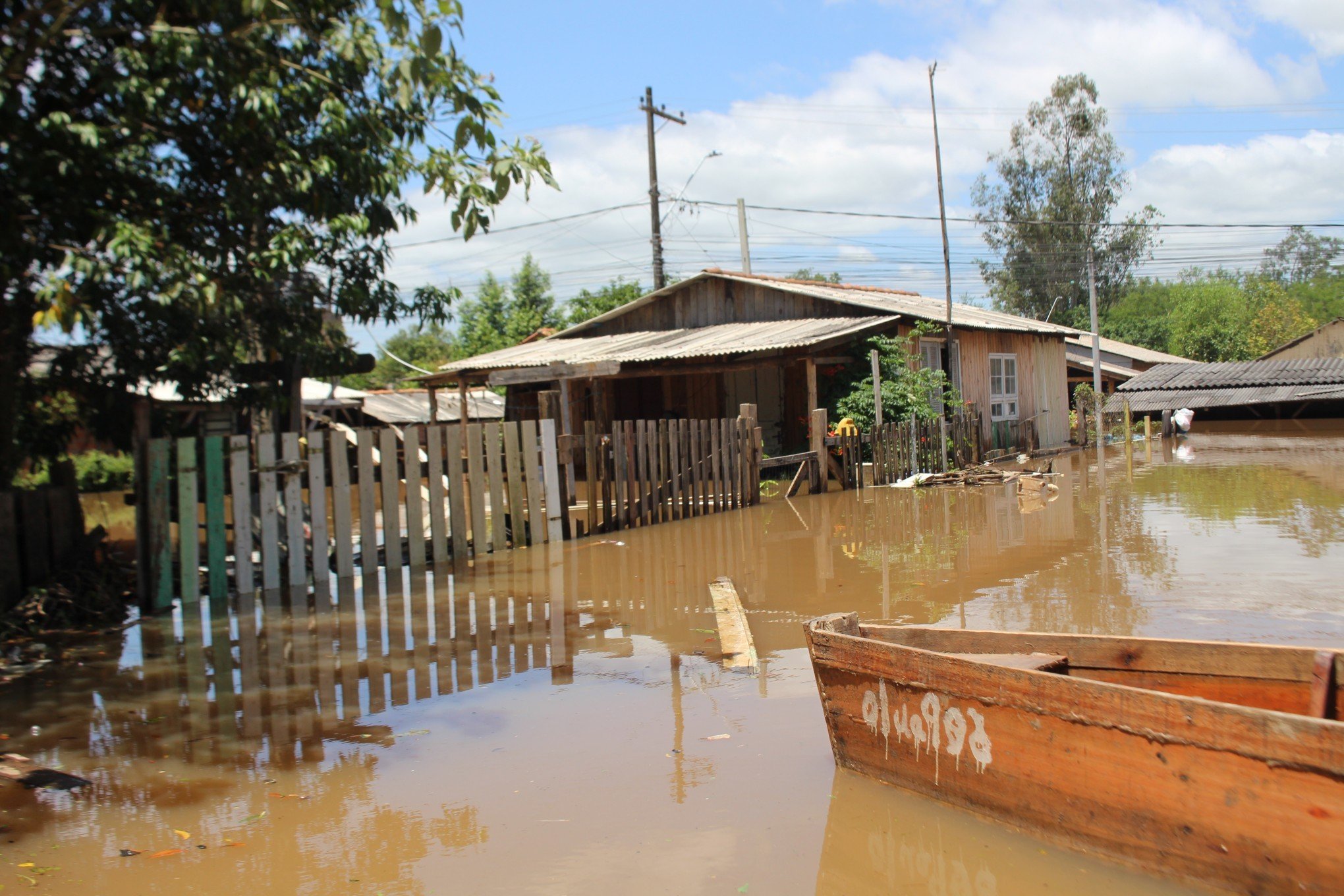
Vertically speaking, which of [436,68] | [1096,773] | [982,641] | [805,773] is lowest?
[805,773]

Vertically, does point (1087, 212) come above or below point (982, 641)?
above

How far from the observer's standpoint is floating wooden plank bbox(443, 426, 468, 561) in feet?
33.3

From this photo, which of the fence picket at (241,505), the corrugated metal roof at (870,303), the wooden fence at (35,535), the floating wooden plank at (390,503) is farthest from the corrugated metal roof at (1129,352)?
the wooden fence at (35,535)

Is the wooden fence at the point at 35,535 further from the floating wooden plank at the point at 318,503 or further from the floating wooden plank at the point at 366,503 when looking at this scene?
the floating wooden plank at the point at 366,503

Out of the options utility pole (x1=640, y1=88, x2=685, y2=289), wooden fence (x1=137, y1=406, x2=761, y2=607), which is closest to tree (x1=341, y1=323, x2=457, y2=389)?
utility pole (x1=640, y1=88, x2=685, y2=289)

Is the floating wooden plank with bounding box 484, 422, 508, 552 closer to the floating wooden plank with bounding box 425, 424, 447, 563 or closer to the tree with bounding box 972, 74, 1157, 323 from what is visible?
the floating wooden plank with bounding box 425, 424, 447, 563

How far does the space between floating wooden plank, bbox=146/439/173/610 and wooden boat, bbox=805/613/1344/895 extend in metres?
5.93

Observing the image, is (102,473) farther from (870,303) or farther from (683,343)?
A: (870,303)

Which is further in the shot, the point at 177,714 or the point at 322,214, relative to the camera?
the point at 322,214

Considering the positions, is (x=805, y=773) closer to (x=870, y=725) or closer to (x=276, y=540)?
(x=870, y=725)

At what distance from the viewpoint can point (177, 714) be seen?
5391 mm

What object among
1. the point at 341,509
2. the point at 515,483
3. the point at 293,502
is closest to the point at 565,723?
the point at 293,502

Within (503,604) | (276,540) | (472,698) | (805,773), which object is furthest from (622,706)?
(276,540)

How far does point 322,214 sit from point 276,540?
277 centimetres
